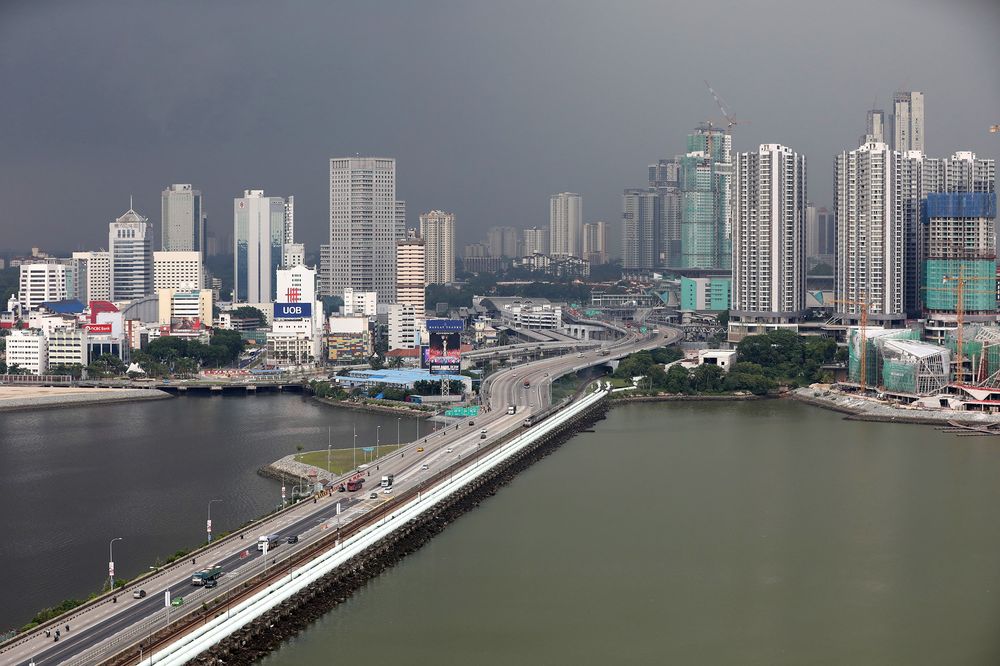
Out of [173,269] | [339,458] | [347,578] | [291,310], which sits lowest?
[347,578]

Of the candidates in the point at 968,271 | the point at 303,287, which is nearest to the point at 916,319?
the point at 968,271

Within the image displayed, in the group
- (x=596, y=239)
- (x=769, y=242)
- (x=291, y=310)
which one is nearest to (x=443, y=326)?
(x=291, y=310)

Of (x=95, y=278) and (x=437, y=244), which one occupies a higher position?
(x=437, y=244)

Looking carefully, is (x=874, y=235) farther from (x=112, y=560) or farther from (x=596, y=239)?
(x=596, y=239)

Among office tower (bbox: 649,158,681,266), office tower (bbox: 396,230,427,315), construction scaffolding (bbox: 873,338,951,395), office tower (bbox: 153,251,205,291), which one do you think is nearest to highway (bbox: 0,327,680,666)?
construction scaffolding (bbox: 873,338,951,395)

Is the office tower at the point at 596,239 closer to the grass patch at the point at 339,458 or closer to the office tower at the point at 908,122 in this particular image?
the office tower at the point at 908,122

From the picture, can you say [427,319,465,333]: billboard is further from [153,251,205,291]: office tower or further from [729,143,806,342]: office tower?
[153,251,205,291]: office tower

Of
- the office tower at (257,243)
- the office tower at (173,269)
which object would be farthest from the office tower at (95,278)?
the office tower at (257,243)
